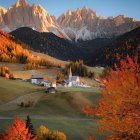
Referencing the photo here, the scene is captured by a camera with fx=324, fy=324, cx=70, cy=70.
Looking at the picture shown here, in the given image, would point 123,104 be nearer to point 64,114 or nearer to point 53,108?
point 64,114

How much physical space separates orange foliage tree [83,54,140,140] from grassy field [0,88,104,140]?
1871 inches

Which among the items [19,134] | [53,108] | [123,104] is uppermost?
[123,104]

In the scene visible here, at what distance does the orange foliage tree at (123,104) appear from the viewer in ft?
59.3

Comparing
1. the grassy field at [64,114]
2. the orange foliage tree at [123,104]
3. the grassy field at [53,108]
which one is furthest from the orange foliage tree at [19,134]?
the orange foliage tree at [123,104]

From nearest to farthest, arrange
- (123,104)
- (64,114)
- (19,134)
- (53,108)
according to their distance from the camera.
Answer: (123,104) < (19,134) < (64,114) < (53,108)

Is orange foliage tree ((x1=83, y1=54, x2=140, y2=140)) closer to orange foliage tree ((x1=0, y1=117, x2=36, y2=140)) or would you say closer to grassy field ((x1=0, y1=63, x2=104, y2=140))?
orange foliage tree ((x1=0, y1=117, x2=36, y2=140))

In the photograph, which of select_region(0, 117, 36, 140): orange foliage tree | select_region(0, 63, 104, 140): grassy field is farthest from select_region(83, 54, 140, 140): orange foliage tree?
select_region(0, 63, 104, 140): grassy field

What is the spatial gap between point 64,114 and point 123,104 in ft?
287

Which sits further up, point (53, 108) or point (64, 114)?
point (53, 108)

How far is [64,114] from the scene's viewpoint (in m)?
105

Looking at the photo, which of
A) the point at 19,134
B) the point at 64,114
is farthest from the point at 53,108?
the point at 19,134

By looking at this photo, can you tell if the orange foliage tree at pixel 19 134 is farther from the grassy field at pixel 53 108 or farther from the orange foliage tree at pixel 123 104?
the orange foliage tree at pixel 123 104

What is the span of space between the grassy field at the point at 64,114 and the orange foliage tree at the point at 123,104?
47.5 meters

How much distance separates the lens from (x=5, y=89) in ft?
428
